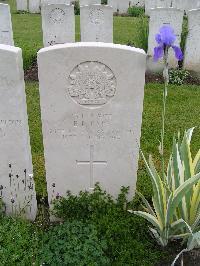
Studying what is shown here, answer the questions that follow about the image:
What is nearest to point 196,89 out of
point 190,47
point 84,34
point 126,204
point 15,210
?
point 190,47

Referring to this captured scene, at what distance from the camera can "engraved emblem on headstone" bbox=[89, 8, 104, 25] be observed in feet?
24.0

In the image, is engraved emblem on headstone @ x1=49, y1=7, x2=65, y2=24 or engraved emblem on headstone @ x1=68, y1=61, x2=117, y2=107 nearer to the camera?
engraved emblem on headstone @ x1=68, y1=61, x2=117, y2=107

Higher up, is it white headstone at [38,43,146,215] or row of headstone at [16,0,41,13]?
row of headstone at [16,0,41,13]

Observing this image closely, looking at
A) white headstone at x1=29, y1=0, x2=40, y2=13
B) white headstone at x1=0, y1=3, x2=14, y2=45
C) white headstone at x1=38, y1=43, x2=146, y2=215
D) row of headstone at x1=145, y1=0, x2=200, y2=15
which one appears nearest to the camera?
white headstone at x1=38, y1=43, x2=146, y2=215

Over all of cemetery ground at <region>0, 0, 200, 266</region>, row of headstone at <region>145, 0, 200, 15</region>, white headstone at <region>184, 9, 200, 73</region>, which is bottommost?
cemetery ground at <region>0, 0, 200, 266</region>

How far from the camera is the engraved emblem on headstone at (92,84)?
2.97m

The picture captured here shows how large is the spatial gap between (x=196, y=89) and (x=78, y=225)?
420cm

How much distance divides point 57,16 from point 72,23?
A: 1.03ft

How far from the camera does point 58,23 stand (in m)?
7.55

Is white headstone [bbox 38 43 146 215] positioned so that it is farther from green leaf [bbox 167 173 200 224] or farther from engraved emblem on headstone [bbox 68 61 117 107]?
green leaf [bbox 167 173 200 224]

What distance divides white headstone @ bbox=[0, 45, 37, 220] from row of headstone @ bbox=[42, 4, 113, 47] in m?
4.63

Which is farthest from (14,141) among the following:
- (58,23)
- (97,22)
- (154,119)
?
(58,23)

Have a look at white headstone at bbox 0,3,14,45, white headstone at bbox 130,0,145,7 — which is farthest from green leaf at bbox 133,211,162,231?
white headstone at bbox 130,0,145,7

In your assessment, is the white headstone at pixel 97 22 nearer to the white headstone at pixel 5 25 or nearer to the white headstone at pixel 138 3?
the white headstone at pixel 5 25
